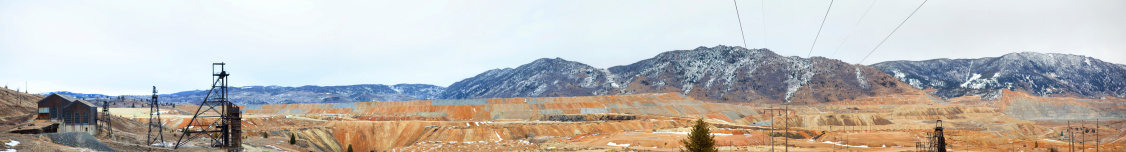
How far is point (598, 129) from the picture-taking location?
99625 millimetres

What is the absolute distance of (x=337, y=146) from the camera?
3440 inches

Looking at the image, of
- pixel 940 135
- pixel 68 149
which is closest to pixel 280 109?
pixel 68 149

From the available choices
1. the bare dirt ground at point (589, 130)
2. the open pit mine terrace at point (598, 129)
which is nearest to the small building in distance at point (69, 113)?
the bare dirt ground at point (589, 130)

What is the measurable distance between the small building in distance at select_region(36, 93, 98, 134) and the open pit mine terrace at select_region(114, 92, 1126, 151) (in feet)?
40.7

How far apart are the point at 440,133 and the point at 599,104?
67.6 m

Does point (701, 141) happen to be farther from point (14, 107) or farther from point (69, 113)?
point (14, 107)

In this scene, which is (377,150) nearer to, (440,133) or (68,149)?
(440,133)

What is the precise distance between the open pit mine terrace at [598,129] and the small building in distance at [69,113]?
12.4 meters

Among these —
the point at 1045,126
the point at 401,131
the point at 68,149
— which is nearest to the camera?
the point at 68,149

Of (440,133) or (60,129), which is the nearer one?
(60,129)

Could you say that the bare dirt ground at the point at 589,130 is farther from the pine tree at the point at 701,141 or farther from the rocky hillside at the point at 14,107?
the rocky hillside at the point at 14,107

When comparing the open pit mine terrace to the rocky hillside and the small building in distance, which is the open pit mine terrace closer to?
the small building in distance

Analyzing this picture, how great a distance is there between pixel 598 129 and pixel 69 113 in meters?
61.8

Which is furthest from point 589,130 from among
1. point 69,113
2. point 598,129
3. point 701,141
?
point 69,113
